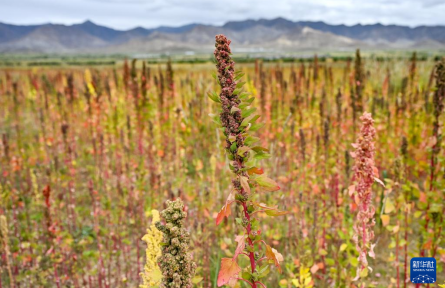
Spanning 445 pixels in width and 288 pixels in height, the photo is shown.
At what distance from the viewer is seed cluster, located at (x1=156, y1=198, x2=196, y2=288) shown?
1369 mm

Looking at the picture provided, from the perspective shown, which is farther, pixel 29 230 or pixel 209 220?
pixel 29 230

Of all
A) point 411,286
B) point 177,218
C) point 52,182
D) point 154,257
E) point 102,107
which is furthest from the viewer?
point 102,107

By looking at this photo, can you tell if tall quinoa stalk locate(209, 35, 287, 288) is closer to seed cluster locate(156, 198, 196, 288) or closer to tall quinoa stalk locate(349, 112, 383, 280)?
seed cluster locate(156, 198, 196, 288)

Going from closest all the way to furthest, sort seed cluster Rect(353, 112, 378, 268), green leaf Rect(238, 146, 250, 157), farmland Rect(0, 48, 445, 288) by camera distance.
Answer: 1. green leaf Rect(238, 146, 250, 157)
2. seed cluster Rect(353, 112, 378, 268)
3. farmland Rect(0, 48, 445, 288)

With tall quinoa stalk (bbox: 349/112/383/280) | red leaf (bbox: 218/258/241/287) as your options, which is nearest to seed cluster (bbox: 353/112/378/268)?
tall quinoa stalk (bbox: 349/112/383/280)

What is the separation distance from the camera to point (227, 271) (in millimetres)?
1403

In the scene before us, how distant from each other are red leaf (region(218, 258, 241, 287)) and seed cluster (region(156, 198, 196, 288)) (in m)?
0.14

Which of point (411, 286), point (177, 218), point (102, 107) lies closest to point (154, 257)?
point (177, 218)

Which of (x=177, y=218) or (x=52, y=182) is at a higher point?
(x=177, y=218)

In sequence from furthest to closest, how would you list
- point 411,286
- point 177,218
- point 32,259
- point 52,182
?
point 52,182 → point 32,259 → point 411,286 → point 177,218

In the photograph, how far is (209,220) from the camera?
3.83m

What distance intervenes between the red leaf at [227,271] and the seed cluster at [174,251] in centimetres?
14

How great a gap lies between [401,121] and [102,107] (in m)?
5.31

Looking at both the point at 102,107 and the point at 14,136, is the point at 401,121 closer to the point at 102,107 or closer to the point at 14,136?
the point at 102,107
